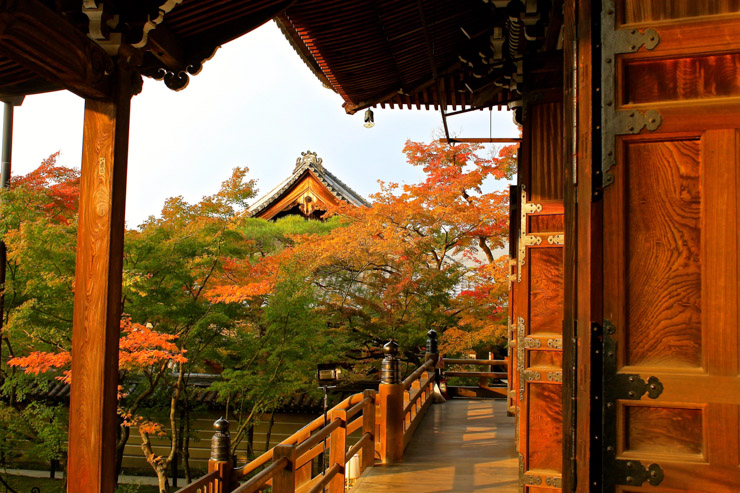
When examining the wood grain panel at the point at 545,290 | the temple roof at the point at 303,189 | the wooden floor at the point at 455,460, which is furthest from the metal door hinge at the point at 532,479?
the temple roof at the point at 303,189

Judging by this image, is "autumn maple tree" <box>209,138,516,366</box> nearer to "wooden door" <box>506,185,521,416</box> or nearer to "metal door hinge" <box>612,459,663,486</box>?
"wooden door" <box>506,185,521,416</box>

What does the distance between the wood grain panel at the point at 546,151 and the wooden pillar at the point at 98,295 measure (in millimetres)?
2755

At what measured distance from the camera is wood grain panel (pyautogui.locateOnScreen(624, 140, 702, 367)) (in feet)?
7.28

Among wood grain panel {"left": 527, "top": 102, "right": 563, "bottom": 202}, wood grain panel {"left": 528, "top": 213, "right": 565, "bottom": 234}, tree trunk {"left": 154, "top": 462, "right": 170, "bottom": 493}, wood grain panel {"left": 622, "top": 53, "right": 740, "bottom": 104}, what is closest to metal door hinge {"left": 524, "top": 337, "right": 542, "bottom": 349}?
wood grain panel {"left": 528, "top": 213, "right": 565, "bottom": 234}

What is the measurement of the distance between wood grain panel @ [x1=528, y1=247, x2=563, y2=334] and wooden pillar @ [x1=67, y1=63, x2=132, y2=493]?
8.88 feet

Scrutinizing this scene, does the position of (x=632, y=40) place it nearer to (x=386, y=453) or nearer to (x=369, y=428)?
(x=369, y=428)

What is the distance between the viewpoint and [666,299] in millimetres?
2242

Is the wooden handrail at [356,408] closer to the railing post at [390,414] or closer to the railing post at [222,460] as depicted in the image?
the railing post at [390,414]

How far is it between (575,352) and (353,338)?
1000cm

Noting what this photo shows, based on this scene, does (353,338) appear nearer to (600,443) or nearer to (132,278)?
(132,278)

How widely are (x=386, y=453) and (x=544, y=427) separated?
238 cm

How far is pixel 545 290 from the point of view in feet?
14.7

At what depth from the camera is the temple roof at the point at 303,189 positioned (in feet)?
56.0

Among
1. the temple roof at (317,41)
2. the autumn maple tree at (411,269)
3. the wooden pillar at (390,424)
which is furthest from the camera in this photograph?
the autumn maple tree at (411,269)
